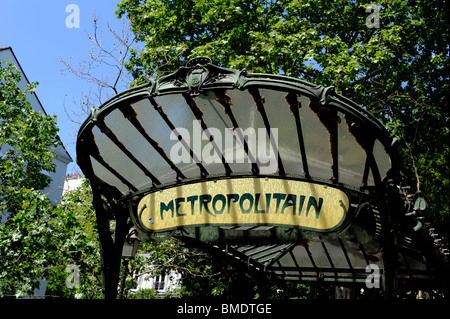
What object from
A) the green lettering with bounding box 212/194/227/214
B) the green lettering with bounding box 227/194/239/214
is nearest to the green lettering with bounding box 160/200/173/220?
the green lettering with bounding box 212/194/227/214

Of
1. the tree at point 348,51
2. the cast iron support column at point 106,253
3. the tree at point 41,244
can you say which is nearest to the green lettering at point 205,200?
the cast iron support column at point 106,253

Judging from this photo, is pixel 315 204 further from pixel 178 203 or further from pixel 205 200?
pixel 178 203

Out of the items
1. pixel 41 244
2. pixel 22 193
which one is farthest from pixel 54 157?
pixel 41 244

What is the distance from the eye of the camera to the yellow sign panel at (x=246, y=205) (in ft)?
12.7

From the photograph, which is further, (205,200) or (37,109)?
(37,109)

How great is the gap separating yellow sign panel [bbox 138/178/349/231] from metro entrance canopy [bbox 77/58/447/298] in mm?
11

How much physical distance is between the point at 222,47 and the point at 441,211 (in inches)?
315

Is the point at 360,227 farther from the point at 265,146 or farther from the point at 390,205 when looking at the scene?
the point at 265,146

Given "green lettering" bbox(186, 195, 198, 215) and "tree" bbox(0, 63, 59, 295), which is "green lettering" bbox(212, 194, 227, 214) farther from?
"tree" bbox(0, 63, 59, 295)

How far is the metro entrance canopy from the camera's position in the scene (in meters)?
3.51

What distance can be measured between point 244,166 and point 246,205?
0.42 m

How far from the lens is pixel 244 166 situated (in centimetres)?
424

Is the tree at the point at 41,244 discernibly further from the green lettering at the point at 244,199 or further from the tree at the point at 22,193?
the green lettering at the point at 244,199

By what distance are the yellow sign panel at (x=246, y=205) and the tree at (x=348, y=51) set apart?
6617 millimetres
